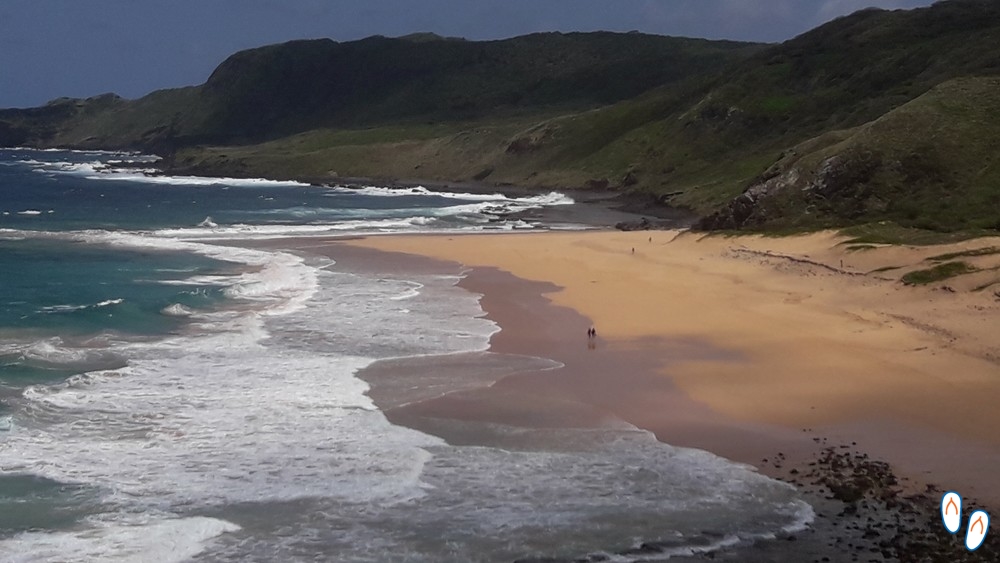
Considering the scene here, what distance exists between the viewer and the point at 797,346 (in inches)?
949

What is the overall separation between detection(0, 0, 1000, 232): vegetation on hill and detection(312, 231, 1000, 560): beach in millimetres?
7053

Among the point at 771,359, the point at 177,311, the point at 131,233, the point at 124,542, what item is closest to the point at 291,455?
the point at 124,542

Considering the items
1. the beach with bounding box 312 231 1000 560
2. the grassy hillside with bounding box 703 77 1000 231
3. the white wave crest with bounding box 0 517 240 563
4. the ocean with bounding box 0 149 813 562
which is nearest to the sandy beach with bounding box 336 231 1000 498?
the beach with bounding box 312 231 1000 560

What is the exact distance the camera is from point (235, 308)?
30.8m

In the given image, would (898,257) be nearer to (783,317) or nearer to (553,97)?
(783,317)

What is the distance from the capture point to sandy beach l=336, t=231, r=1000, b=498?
1723cm

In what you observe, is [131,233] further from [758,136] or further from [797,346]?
[758,136]

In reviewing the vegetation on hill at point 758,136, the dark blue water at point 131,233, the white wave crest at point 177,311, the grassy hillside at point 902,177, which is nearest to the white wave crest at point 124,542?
the dark blue water at point 131,233

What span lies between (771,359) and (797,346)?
137 cm

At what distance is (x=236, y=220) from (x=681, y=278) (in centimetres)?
3877

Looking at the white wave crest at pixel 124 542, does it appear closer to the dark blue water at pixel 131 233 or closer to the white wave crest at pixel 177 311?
the dark blue water at pixel 131 233

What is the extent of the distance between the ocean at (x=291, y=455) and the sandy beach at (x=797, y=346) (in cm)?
214

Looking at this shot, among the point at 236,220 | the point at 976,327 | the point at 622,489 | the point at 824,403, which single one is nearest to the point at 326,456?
the point at 622,489

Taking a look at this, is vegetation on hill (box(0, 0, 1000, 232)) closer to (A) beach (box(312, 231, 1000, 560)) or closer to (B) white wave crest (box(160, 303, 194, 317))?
(A) beach (box(312, 231, 1000, 560))
